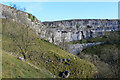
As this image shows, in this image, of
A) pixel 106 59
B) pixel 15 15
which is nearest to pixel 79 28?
pixel 106 59

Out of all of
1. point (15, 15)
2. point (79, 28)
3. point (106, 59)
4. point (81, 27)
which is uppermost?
point (15, 15)

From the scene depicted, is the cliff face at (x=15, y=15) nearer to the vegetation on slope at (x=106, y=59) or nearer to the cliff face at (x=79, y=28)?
the vegetation on slope at (x=106, y=59)

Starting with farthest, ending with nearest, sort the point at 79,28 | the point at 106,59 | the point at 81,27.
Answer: the point at 81,27
the point at 79,28
the point at 106,59

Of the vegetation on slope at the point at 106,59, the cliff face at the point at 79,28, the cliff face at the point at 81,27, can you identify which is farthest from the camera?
the cliff face at the point at 81,27

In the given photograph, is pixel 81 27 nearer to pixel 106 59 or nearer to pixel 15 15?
pixel 106 59

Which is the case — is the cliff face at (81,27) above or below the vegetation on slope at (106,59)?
above

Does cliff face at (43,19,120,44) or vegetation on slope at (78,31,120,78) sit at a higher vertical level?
cliff face at (43,19,120,44)

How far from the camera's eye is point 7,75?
18.5 meters

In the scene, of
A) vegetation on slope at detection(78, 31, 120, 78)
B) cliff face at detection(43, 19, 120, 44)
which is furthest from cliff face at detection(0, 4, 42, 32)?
cliff face at detection(43, 19, 120, 44)

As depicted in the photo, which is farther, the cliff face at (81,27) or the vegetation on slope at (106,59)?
the cliff face at (81,27)

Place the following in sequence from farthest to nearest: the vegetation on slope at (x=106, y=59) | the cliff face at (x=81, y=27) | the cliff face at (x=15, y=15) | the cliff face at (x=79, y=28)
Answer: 1. the cliff face at (x=81, y=27)
2. the cliff face at (x=79, y=28)
3. the cliff face at (x=15, y=15)
4. the vegetation on slope at (x=106, y=59)

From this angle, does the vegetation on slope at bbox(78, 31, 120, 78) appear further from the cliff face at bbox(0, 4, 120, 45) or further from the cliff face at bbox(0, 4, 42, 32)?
the cliff face at bbox(0, 4, 42, 32)

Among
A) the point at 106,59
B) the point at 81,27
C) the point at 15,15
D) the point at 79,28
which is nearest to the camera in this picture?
the point at 15,15

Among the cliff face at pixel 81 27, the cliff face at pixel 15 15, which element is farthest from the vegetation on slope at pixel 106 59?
the cliff face at pixel 15 15
